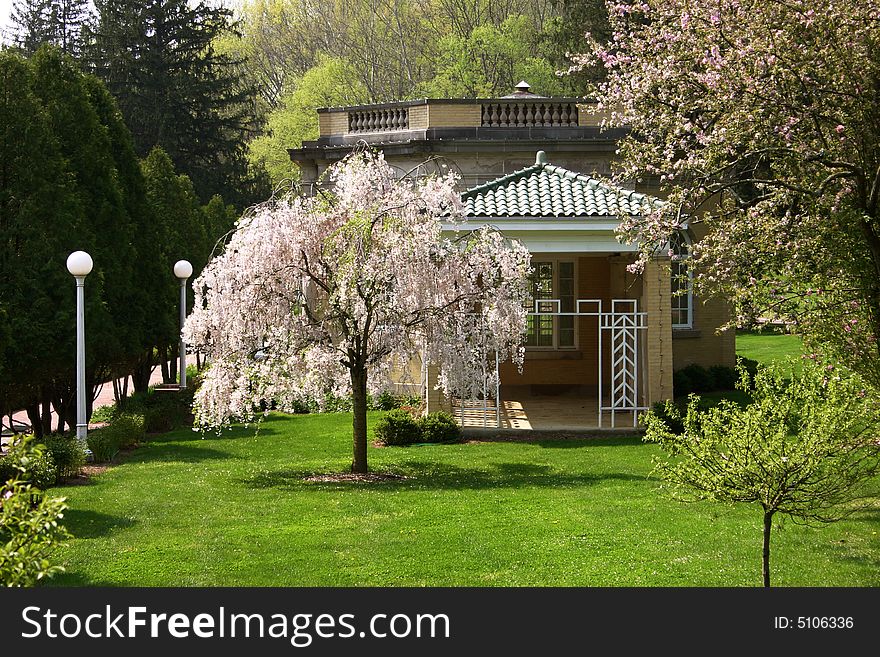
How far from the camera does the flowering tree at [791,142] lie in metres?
10.0

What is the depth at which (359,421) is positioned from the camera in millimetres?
14047

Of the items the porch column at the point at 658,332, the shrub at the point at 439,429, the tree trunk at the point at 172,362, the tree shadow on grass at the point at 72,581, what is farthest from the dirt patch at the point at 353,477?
the tree trunk at the point at 172,362

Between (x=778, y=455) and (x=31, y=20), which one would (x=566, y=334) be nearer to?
(x=778, y=455)

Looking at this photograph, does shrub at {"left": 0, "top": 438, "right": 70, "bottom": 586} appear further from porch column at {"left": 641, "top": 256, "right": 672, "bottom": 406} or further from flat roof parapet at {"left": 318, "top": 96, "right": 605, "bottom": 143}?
flat roof parapet at {"left": 318, "top": 96, "right": 605, "bottom": 143}

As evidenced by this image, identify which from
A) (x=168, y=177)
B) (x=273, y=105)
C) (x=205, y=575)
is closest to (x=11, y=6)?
(x=273, y=105)

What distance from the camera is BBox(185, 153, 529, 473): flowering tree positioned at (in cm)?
1325

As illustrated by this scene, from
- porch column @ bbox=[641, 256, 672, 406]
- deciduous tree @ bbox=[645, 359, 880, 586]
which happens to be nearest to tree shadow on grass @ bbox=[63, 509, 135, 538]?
deciduous tree @ bbox=[645, 359, 880, 586]

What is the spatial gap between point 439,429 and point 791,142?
838 cm

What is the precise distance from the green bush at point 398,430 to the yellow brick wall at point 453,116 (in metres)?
9.55

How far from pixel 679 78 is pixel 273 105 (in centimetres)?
4887

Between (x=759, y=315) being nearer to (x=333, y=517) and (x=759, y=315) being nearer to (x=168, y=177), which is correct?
(x=333, y=517)

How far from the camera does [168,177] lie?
2709 centimetres

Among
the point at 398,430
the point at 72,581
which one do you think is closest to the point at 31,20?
the point at 398,430
